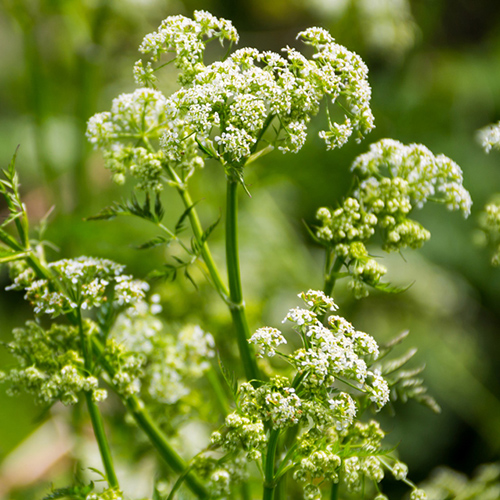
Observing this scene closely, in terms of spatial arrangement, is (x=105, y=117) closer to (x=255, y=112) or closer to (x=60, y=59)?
→ (x=255, y=112)

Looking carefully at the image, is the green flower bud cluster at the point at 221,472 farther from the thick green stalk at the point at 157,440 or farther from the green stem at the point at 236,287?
the green stem at the point at 236,287

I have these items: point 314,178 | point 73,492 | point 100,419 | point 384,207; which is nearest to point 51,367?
point 100,419

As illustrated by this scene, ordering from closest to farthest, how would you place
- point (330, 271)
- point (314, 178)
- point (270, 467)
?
1. point (270, 467)
2. point (330, 271)
3. point (314, 178)

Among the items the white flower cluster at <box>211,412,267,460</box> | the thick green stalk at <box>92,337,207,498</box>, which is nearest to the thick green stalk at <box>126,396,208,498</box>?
the thick green stalk at <box>92,337,207,498</box>

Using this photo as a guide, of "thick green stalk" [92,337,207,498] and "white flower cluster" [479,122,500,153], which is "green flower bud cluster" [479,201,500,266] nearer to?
"white flower cluster" [479,122,500,153]

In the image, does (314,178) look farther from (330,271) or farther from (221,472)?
(221,472)
